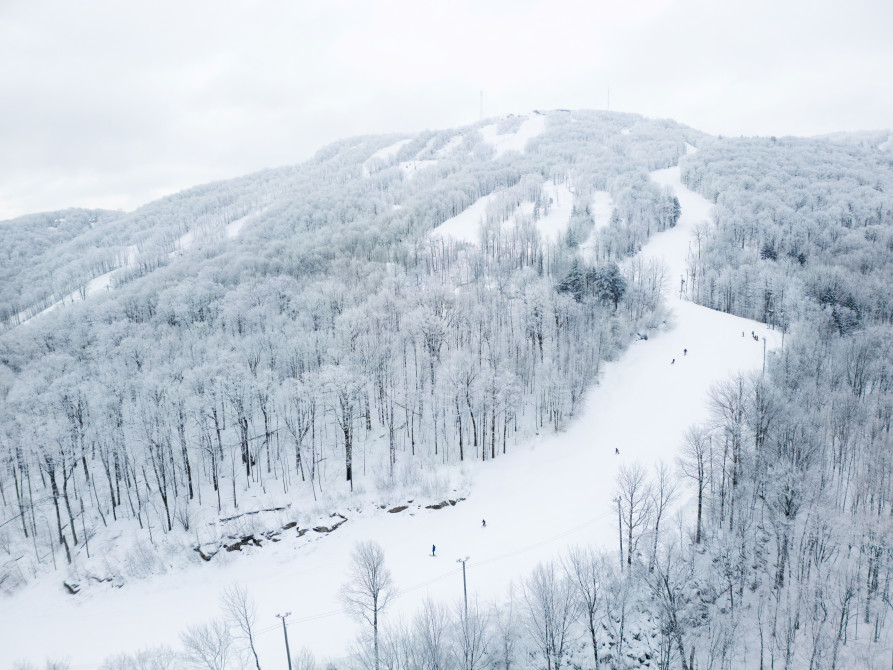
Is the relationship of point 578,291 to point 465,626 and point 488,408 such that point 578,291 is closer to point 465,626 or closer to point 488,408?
point 488,408

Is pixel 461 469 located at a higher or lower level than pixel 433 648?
lower

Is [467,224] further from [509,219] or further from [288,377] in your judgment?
[288,377]

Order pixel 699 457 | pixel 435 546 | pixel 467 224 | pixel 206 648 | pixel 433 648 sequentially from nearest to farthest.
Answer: pixel 433 648 < pixel 206 648 < pixel 699 457 < pixel 435 546 < pixel 467 224

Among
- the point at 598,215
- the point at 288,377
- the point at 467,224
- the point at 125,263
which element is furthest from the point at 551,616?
the point at 125,263

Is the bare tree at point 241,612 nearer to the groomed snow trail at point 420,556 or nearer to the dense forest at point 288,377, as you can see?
the groomed snow trail at point 420,556

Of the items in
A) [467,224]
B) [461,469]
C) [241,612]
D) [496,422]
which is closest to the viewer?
[241,612]

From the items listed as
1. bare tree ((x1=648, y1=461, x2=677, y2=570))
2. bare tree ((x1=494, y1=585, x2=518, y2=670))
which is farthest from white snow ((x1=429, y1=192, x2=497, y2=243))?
bare tree ((x1=494, y1=585, x2=518, y2=670))

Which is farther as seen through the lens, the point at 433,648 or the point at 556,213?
the point at 556,213
